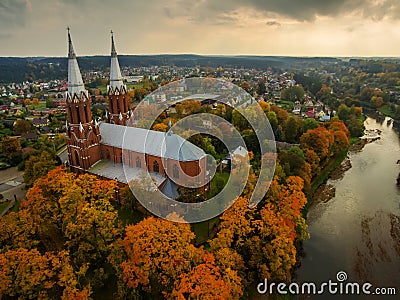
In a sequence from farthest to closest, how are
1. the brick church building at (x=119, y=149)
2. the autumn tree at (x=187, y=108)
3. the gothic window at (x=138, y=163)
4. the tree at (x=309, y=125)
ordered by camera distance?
the autumn tree at (x=187, y=108)
the tree at (x=309, y=125)
the gothic window at (x=138, y=163)
the brick church building at (x=119, y=149)

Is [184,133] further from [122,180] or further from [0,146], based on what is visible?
[0,146]

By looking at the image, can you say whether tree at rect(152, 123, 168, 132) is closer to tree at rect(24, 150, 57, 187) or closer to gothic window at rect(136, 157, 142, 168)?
gothic window at rect(136, 157, 142, 168)

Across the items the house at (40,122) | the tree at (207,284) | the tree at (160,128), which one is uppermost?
the tree at (160,128)

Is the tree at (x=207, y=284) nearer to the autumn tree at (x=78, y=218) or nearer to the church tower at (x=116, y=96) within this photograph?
the autumn tree at (x=78, y=218)

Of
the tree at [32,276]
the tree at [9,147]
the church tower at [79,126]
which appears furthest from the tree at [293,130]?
the tree at [9,147]

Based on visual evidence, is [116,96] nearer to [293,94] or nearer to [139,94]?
[139,94]

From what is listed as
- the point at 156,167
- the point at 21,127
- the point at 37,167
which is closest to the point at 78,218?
the point at 156,167
